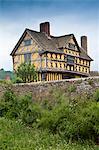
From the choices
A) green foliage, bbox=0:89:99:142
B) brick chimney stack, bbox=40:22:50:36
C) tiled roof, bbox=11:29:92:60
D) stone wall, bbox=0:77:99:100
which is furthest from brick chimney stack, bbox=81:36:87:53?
green foliage, bbox=0:89:99:142

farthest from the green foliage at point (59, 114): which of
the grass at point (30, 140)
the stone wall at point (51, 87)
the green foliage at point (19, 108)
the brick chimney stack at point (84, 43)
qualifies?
the brick chimney stack at point (84, 43)

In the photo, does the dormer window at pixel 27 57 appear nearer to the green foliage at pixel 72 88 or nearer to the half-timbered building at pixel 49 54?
the half-timbered building at pixel 49 54

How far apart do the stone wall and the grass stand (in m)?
3.33

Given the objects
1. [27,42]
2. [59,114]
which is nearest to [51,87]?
[59,114]

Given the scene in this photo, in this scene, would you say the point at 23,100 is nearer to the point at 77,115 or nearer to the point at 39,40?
the point at 77,115

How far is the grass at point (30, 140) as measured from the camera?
37.3 ft

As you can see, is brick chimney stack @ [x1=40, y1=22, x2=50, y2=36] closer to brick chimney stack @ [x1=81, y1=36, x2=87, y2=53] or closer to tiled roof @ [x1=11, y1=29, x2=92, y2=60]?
tiled roof @ [x1=11, y1=29, x2=92, y2=60]

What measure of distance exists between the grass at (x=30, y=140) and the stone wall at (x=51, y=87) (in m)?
3.33

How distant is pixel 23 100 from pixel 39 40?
12.9 m

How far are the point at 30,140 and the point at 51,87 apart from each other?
6366 mm

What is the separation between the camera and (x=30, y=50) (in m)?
30.9

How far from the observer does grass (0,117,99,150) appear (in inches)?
447

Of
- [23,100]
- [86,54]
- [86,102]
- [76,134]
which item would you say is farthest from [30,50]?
[76,134]

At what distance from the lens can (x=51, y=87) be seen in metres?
18.6
